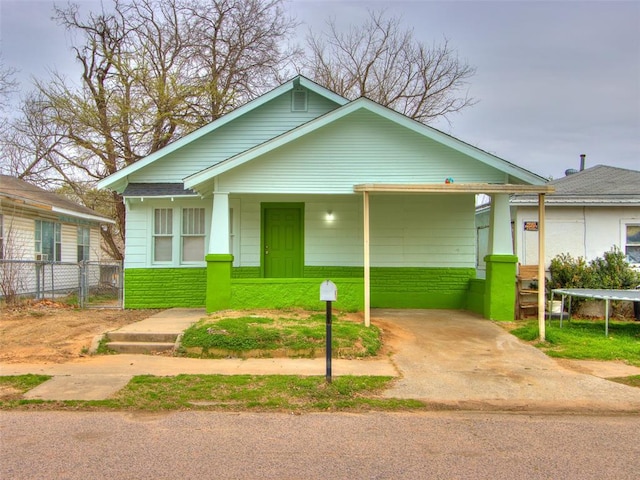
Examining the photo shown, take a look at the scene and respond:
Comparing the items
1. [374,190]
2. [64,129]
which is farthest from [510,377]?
[64,129]

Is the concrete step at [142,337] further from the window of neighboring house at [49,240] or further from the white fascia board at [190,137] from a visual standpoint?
the window of neighboring house at [49,240]

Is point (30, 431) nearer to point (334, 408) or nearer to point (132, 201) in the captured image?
point (334, 408)

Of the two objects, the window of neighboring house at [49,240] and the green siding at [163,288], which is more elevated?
the window of neighboring house at [49,240]

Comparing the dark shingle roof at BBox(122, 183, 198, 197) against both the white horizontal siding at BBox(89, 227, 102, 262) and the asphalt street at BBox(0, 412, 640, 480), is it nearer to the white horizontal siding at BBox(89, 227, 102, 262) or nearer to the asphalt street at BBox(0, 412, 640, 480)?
the asphalt street at BBox(0, 412, 640, 480)

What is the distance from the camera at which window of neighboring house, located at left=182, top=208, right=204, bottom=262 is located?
1310 cm

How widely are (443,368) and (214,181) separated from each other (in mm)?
6389

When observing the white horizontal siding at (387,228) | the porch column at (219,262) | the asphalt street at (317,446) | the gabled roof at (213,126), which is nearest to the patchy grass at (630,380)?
the asphalt street at (317,446)

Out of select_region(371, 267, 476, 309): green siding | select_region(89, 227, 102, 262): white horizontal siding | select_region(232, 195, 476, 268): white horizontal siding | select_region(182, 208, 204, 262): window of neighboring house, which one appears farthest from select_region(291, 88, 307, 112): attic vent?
select_region(89, 227, 102, 262): white horizontal siding

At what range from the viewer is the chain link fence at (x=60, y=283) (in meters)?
13.0

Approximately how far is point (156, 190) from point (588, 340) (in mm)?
10491

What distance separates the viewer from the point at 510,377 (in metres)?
6.95

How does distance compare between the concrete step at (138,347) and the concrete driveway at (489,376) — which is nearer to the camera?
the concrete driveway at (489,376)

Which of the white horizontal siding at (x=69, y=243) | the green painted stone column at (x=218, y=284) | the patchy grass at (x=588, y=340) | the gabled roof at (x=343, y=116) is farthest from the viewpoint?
the white horizontal siding at (x=69, y=243)

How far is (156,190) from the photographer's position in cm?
1277
